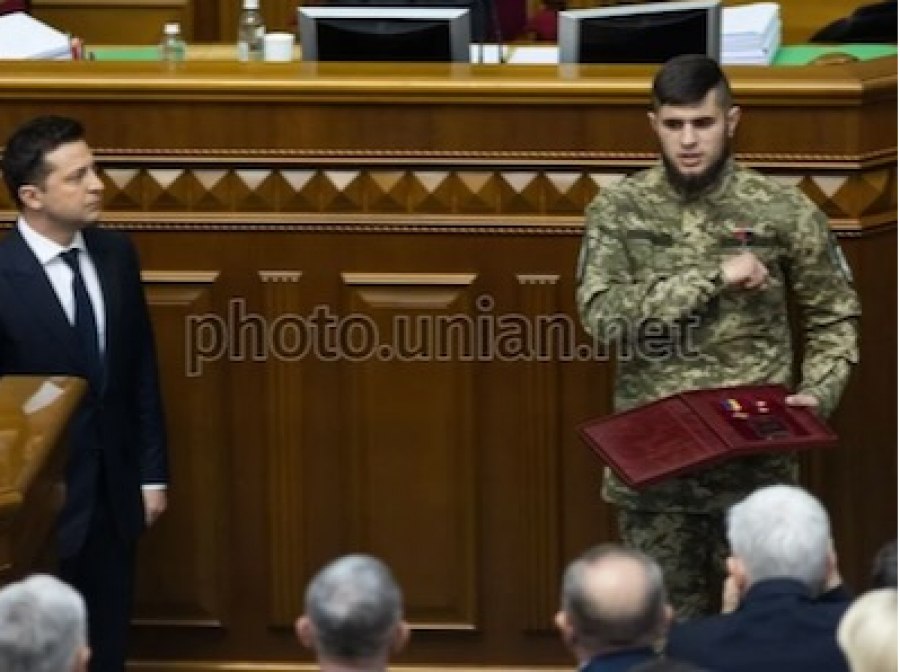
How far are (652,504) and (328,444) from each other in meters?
0.91

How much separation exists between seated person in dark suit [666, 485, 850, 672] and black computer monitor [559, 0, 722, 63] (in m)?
2.09

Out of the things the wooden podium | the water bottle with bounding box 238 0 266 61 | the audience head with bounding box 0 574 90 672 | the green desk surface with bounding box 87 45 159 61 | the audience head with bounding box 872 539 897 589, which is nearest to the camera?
the audience head with bounding box 0 574 90 672

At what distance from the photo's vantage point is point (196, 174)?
593 cm

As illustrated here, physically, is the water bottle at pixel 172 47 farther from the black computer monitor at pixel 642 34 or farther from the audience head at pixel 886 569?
the audience head at pixel 886 569

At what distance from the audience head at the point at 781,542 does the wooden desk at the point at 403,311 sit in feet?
5.39

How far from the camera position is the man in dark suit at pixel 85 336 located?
550 centimetres

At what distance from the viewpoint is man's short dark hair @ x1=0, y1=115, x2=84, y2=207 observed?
5523mm

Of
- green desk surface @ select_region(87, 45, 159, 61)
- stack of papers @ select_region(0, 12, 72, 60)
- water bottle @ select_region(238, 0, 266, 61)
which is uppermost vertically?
stack of papers @ select_region(0, 12, 72, 60)

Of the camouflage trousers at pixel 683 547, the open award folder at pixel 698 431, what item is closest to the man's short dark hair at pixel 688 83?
Result: the open award folder at pixel 698 431

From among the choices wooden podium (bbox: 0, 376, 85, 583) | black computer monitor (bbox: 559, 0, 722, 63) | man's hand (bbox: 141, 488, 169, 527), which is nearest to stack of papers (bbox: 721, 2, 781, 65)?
black computer monitor (bbox: 559, 0, 722, 63)

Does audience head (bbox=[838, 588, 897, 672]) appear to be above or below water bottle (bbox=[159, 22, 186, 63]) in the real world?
below

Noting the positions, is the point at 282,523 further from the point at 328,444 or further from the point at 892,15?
the point at 892,15

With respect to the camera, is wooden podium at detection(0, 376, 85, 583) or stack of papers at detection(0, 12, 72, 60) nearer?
wooden podium at detection(0, 376, 85, 583)

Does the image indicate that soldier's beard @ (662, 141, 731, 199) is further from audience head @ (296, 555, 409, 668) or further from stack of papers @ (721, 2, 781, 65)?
audience head @ (296, 555, 409, 668)
